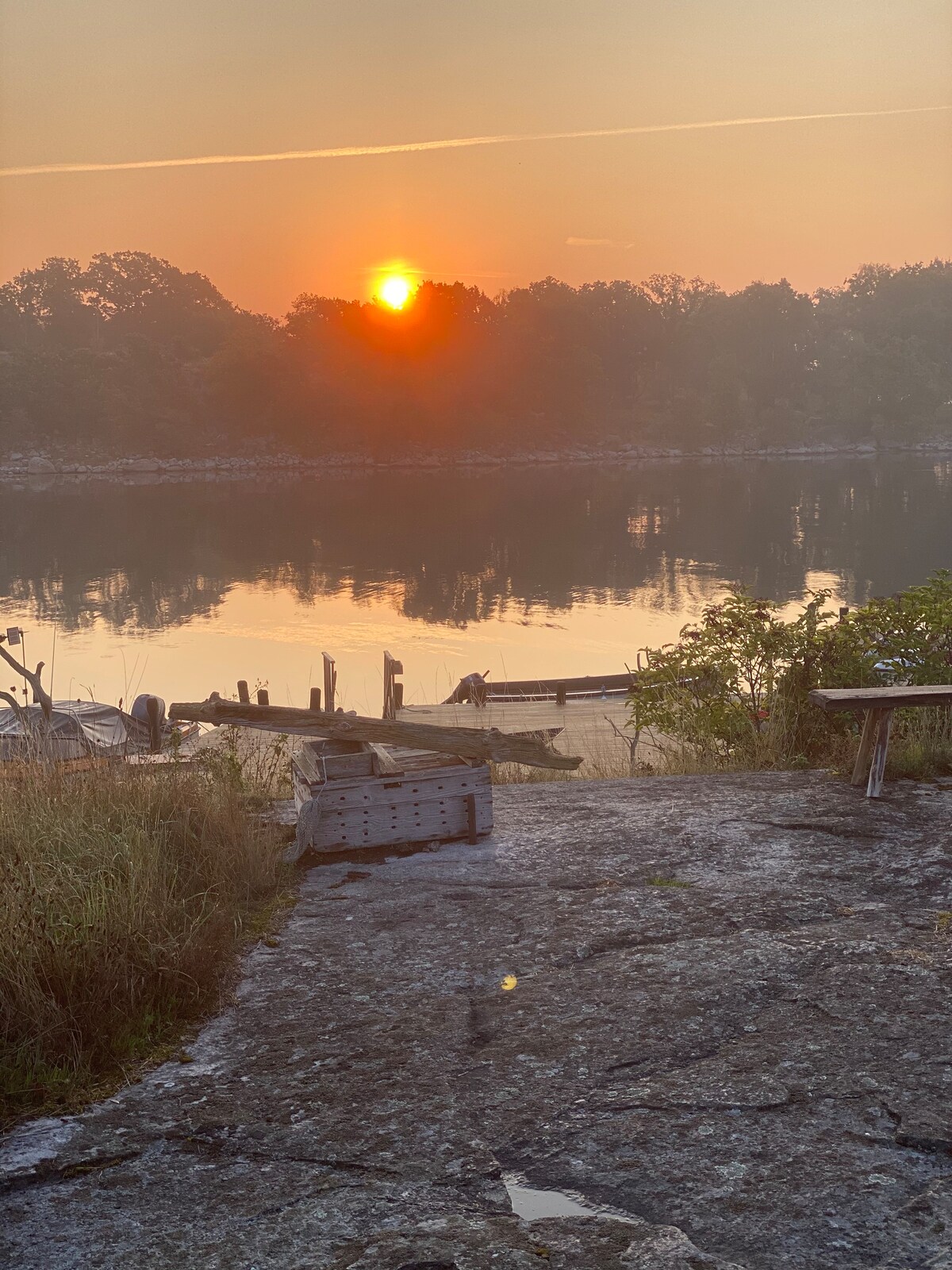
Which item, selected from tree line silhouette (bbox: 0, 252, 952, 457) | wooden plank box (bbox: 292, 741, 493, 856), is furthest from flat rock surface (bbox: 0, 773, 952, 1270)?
tree line silhouette (bbox: 0, 252, 952, 457)

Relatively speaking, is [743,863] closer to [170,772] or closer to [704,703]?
[170,772]

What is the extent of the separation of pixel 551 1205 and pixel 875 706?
4.74 meters

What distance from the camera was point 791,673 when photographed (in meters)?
9.77

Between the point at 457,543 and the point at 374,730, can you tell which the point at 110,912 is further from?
the point at 457,543

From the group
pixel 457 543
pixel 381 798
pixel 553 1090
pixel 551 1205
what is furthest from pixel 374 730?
pixel 457 543

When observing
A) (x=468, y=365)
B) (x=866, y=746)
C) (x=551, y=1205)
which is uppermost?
(x=468, y=365)

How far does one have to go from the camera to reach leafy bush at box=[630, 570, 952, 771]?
9.48m

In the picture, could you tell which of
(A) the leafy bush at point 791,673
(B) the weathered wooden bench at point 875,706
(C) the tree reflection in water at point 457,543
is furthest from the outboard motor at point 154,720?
(C) the tree reflection in water at point 457,543

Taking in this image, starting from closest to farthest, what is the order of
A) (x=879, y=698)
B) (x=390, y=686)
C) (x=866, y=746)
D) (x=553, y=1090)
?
(x=553, y=1090) → (x=879, y=698) → (x=866, y=746) → (x=390, y=686)

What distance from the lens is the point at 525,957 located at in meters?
5.34

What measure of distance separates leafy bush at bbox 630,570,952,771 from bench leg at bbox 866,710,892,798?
873 mm

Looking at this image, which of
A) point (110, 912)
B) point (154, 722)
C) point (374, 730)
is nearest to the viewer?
point (110, 912)

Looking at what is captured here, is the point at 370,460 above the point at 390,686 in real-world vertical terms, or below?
above

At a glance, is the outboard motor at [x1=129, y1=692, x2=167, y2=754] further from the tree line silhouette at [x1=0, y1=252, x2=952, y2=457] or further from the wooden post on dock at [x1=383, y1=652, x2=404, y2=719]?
the tree line silhouette at [x1=0, y1=252, x2=952, y2=457]
